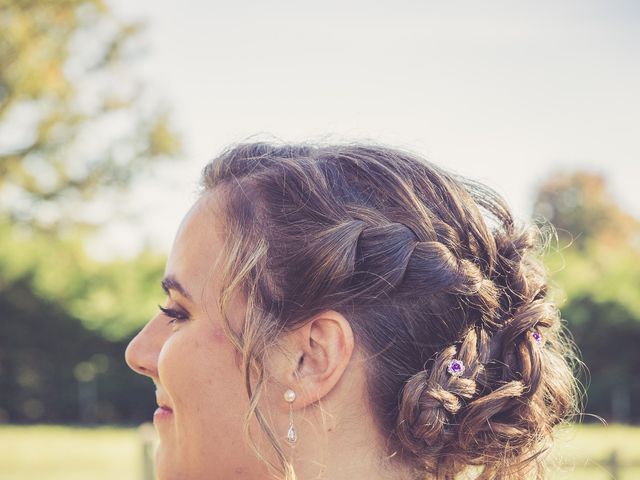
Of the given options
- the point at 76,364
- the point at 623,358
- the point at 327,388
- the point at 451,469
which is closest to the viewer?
the point at 327,388

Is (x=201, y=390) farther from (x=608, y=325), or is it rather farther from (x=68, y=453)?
(x=608, y=325)

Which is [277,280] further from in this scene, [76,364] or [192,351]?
[76,364]

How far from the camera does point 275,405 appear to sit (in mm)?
1683

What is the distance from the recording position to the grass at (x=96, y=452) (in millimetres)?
7721

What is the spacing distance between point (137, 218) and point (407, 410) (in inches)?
770

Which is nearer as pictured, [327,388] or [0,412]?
[327,388]

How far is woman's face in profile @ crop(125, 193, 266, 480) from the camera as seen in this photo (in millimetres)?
1693

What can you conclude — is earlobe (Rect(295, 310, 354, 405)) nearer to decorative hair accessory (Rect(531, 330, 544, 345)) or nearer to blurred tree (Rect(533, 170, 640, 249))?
decorative hair accessory (Rect(531, 330, 544, 345))

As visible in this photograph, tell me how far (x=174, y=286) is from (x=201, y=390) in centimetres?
25

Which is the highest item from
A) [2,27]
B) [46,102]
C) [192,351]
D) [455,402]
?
[2,27]

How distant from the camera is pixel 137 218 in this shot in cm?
2058

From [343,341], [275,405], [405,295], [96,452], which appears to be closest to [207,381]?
[275,405]

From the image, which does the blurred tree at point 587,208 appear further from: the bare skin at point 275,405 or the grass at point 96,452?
the bare skin at point 275,405

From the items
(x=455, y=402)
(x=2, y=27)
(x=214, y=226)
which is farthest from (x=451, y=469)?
(x=2, y=27)
